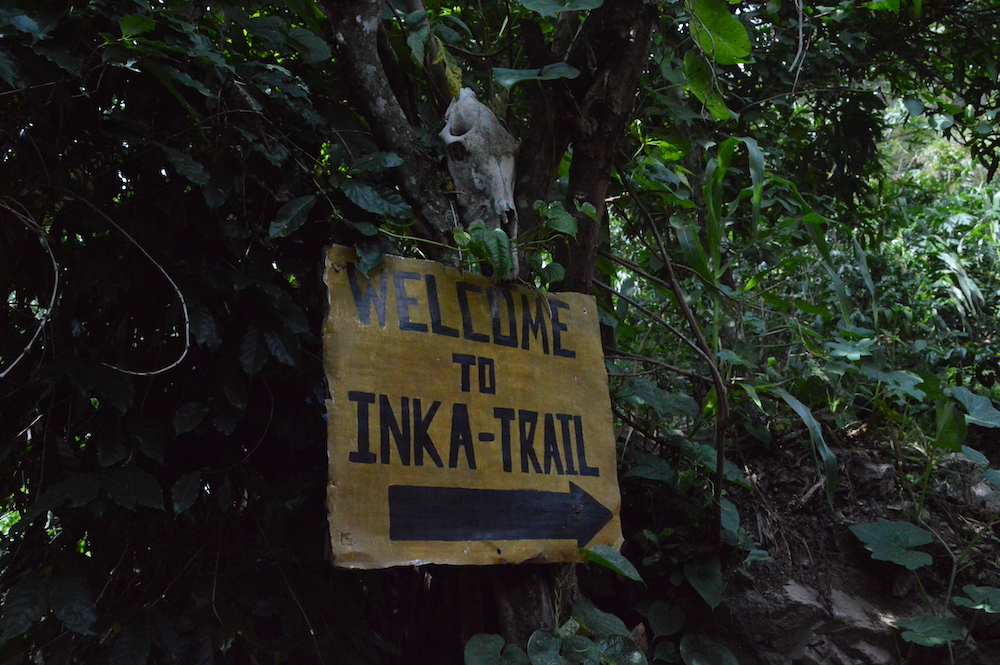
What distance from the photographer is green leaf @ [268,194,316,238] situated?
5.18ft

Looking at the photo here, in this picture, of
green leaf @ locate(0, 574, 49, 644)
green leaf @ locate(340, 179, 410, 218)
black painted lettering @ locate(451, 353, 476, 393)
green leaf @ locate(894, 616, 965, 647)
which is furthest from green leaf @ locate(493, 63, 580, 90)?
green leaf @ locate(894, 616, 965, 647)

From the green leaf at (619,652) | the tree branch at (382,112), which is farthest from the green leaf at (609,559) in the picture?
the tree branch at (382,112)

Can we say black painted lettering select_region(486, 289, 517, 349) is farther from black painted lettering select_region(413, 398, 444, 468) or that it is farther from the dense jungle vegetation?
black painted lettering select_region(413, 398, 444, 468)

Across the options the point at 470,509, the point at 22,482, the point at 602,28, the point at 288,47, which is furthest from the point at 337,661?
the point at 602,28

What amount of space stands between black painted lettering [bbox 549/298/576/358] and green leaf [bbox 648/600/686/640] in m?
0.76

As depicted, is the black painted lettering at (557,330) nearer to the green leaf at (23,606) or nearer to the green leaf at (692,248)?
the green leaf at (692,248)

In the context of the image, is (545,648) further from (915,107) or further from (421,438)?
(915,107)

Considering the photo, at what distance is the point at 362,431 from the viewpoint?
1453 mm

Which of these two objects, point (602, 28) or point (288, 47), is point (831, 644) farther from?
point (288, 47)

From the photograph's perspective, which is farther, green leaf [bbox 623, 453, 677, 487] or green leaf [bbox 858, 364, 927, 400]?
green leaf [bbox 858, 364, 927, 400]

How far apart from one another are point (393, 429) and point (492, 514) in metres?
0.27

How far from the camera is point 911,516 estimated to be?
92.2 inches

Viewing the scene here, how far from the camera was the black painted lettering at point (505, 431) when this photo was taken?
160 cm

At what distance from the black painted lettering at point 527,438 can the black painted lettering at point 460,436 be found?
12 cm
